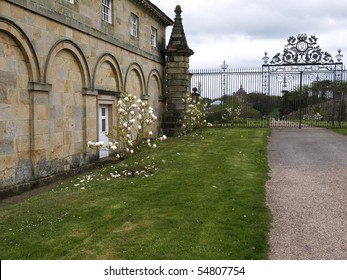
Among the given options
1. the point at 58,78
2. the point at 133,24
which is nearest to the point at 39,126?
the point at 58,78

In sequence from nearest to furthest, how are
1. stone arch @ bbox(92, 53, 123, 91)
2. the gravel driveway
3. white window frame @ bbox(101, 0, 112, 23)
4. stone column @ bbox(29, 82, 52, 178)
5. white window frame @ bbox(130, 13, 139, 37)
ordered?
the gravel driveway < stone column @ bbox(29, 82, 52, 178) < stone arch @ bbox(92, 53, 123, 91) < white window frame @ bbox(101, 0, 112, 23) < white window frame @ bbox(130, 13, 139, 37)

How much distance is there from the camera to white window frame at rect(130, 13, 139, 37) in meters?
17.0

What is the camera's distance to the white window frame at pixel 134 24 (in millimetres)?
16984

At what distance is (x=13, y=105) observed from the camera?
9000 mm

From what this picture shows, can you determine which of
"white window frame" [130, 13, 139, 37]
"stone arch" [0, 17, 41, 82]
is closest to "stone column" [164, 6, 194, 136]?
"white window frame" [130, 13, 139, 37]

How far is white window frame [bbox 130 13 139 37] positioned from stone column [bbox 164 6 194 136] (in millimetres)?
3982

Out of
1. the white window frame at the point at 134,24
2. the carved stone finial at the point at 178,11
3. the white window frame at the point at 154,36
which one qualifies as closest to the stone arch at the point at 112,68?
the white window frame at the point at 134,24

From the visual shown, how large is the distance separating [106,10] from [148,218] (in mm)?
10190

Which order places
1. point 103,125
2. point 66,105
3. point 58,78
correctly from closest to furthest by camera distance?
point 58,78 < point 66,105 < point 103,125

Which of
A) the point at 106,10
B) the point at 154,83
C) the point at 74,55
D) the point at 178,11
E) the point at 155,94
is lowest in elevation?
the point at 155,94

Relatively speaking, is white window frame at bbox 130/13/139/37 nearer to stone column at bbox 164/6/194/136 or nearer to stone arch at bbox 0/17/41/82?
stone column at bbox 164/6/194/136

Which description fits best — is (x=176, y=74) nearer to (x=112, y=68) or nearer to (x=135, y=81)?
(x=135, y=81)

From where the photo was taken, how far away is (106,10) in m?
14.2

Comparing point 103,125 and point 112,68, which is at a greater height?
point 112,68
